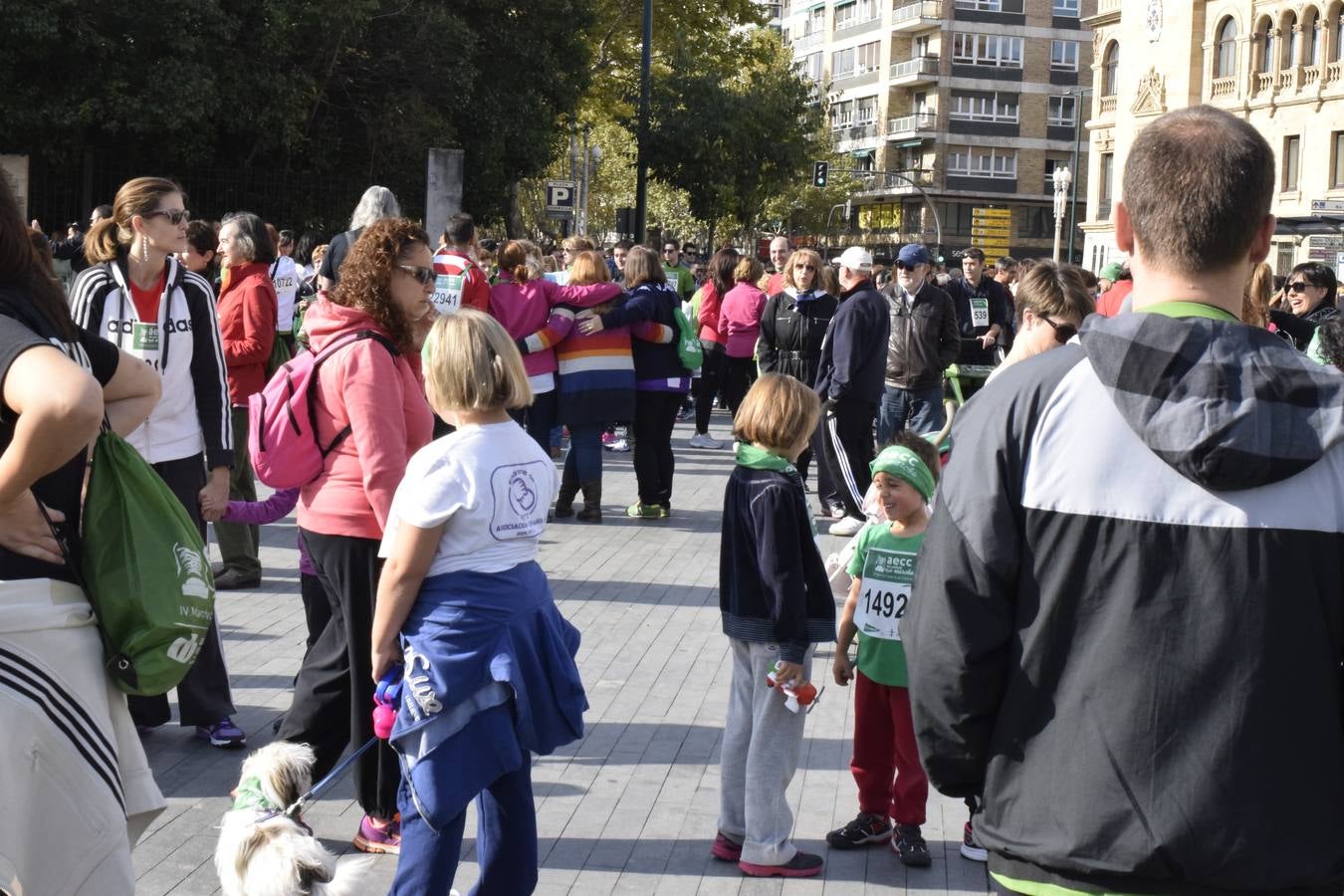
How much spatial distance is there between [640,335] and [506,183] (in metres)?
19.6

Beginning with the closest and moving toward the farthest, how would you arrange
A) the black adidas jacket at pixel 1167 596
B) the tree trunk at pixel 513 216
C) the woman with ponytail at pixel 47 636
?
the black adidas jacket at pixel 1167 596 → the woman with ponytail at pixel 47 636 → the tree trunk at pixel 513 216

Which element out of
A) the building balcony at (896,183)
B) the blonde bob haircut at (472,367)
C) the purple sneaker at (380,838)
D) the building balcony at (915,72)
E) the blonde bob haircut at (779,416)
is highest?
the building balcony at (915,72)

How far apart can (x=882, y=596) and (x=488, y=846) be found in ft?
5.69

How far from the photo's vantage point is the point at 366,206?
6938 millimetres

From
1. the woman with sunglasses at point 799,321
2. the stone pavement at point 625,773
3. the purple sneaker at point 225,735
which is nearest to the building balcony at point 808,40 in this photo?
the woman with sunglasses at point 799,321

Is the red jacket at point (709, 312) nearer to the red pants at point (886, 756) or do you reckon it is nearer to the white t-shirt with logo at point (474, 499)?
the red pants at point (886, 756)

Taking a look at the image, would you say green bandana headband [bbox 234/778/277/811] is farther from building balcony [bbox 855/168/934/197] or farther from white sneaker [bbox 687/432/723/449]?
building balcony [bbox 855/168/934/197]

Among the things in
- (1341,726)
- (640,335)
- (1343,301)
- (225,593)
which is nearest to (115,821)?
(1341,726)

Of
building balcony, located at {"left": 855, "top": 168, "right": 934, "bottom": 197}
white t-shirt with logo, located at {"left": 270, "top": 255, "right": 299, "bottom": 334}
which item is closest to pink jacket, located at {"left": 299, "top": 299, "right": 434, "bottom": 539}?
white t-shirt with logo, located at {"left": 270, "top": 255, "right": 299, "bottom": 334}

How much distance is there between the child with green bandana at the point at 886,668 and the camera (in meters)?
5.15

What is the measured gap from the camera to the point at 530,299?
1166 cm

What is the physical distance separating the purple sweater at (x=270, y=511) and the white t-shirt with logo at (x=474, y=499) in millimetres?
1263

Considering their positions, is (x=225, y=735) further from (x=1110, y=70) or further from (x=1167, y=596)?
(x=1110, y=70)

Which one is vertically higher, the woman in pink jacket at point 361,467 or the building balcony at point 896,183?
the building balcony at point 896,183
